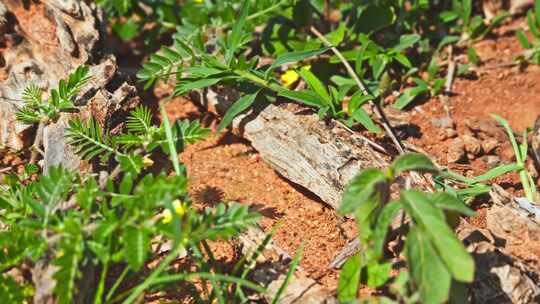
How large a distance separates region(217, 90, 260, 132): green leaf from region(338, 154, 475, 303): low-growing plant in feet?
3.53

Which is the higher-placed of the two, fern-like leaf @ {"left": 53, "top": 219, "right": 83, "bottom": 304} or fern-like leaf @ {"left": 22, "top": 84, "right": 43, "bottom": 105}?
fern-like leaf @ {"left": 22, "top": 84, "right": 43, "bottom": 105}

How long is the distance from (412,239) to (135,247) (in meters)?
0.97

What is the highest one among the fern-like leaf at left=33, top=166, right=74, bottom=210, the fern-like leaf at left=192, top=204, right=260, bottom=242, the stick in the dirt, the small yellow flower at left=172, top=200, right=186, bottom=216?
the fern-like leaf at left=33, top=166, right=74, bottom=210

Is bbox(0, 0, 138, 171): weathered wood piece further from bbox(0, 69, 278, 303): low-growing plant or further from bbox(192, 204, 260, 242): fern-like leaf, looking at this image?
bbox(192, 204, 260, 242): fern-like leaf

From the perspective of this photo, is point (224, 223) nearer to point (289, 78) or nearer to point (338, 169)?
point (338, 169)

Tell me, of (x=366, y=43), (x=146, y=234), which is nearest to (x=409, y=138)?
(x=366, y=43)

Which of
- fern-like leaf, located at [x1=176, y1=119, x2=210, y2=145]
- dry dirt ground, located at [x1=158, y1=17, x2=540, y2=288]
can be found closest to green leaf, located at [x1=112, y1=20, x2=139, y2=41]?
dry dirt ground, located at [x1=158, y1=17, x2=540, y2=288]

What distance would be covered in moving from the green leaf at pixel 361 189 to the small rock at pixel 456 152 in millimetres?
1370

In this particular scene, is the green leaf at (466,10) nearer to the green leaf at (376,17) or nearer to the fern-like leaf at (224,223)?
the green leaf at (376,17)

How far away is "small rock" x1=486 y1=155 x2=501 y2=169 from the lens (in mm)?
3704

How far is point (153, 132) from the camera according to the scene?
Answer: 3.06 m

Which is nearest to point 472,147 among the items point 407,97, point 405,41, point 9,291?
point 407,97

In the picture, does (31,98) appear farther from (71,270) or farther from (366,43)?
(366,43)

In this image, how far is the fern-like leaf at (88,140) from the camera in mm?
3051
